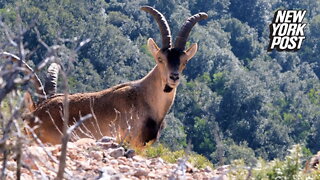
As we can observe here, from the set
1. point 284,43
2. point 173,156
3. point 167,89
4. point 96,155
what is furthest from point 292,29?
point 96,155

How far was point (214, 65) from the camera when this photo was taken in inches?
2899

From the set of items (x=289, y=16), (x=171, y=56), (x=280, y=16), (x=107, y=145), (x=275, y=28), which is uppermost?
(x=289, y=16)

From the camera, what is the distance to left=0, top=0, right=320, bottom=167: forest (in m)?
50.4

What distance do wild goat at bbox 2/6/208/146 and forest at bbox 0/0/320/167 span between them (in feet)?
83.2

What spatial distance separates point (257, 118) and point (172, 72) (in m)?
46.4

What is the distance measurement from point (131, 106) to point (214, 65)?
61016 mm

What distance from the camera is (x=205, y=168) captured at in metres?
9.27

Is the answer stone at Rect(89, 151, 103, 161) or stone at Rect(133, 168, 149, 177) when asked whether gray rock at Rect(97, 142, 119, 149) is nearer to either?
stone at Rect(89, 151, 103, 161)

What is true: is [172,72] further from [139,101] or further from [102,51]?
[102,51]

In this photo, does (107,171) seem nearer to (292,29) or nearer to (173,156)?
(173,156)

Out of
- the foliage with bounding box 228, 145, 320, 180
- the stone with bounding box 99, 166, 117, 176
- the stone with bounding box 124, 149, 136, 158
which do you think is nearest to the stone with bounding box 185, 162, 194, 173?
the stone with bounding box 124, 149, 136, 158

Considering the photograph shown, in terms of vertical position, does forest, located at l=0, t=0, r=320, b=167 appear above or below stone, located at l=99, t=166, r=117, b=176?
above

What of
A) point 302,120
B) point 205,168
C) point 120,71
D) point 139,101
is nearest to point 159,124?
point 139,101

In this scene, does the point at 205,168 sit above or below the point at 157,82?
below
